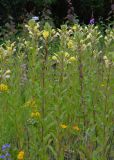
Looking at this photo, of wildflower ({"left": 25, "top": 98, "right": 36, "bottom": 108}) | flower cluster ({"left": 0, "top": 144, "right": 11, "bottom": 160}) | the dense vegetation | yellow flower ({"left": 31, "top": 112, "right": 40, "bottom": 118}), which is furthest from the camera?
the dense vegetation

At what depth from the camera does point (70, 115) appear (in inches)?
169

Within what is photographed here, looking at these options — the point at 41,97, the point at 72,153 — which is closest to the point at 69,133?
the point at 72,153

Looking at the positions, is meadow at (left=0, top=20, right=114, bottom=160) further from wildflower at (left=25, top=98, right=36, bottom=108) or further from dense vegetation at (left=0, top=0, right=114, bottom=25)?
dense vegetation at (left=0, top=0, right=114, bottom=25)

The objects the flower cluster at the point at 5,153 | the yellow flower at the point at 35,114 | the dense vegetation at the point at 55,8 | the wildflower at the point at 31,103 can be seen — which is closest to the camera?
the flower cluster at the point at 5,153

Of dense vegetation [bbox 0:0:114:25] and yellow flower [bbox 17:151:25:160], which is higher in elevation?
dense vegetation [bbox 0:0:114:25]

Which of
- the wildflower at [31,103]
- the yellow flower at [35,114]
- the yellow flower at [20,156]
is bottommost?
the yellow flower at [20,156]

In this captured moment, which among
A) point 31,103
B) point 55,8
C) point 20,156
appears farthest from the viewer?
point 55,8

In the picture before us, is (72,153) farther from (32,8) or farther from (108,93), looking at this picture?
(32,8)

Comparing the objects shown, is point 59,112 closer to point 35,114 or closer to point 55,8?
point 35,114

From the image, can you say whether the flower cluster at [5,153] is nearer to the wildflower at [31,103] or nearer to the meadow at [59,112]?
the meadow at [59,112]

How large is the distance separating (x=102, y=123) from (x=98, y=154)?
0.25m

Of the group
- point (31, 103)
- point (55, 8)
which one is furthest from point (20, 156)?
point (55, 8)

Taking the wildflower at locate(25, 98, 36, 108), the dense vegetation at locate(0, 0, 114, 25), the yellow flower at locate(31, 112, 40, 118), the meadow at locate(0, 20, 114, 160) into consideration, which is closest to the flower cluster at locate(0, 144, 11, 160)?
the meadow at locate(0, 20, 114, 160)

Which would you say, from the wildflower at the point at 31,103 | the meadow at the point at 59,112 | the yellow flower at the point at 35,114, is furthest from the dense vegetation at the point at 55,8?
the yellow flower at the point at 35,114
